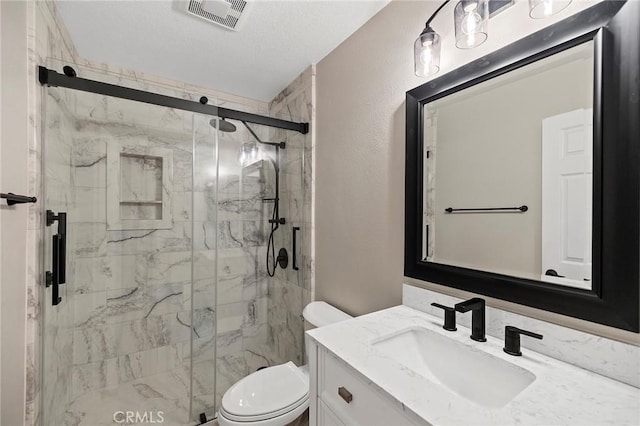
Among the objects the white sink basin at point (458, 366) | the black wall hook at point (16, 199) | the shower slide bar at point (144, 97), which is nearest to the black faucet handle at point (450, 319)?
the white sink basin at point (458, 366)

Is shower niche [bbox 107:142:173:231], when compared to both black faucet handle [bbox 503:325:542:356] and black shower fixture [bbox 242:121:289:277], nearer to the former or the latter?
black shower fixture [bbox 242:121:289:277]

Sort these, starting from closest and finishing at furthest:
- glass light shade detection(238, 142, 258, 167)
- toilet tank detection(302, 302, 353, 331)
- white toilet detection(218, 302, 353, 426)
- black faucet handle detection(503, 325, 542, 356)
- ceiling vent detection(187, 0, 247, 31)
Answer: black faucet handle detection(503, 325, 542, 356) → white toilet detection(218, 302, 353, 426) → ceiling vent detection(187, 0, 247, 31) → toilet tank detection(302, 302, 353, 331) → glass light shade detection(238, 142, 258, 167)

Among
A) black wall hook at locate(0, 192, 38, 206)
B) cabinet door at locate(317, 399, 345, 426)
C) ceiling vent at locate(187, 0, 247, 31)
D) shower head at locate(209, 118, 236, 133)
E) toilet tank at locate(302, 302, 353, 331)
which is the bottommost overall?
cabinet door at locate(317, 399, 345, 426)

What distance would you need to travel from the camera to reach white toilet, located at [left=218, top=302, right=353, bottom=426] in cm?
130

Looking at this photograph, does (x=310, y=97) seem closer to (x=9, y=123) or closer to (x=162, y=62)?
(x=162, y=62)

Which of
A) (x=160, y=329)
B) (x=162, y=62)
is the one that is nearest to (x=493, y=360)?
(x=160, y=329)

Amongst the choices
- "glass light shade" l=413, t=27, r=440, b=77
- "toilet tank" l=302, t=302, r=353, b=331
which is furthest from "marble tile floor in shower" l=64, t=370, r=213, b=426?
"glass light shade" l=413, t=27, r=440, b=77

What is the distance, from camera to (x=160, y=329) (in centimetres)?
232

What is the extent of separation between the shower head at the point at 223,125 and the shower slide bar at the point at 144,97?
0.15 feet

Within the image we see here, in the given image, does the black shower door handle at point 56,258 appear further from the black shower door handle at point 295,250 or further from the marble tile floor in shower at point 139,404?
the black shower door handle at point 295,250

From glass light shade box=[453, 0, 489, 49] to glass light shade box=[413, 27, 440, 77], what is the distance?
0.32ft

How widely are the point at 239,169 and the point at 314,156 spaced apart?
548 millimetres

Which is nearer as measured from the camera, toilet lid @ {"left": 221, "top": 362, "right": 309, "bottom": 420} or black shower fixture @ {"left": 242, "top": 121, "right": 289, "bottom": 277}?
toilet lid @ {"left": 221, "top": 362, "right": 309, "bottom": 420}

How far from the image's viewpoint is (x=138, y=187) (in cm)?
222
